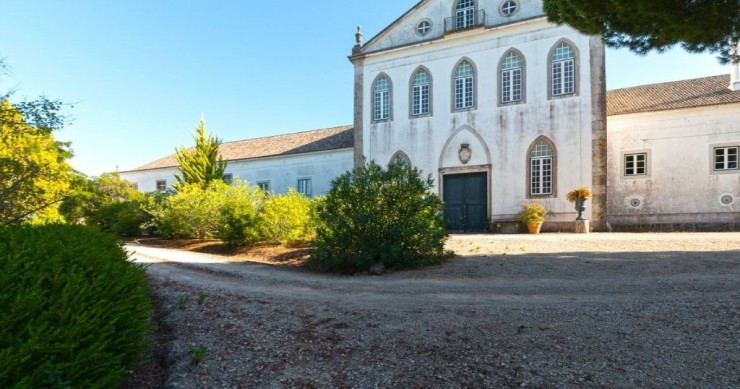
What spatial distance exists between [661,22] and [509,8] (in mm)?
12913

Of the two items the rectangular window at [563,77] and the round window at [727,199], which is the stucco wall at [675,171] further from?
the rectangular window at [563,77]

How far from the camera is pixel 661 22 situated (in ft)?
22.0

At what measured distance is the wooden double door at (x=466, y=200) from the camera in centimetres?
1886

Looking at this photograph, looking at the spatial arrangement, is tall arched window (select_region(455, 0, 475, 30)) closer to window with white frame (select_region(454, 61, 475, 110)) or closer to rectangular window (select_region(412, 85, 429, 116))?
window with white frame (select_region(454, 61, 475, 110))

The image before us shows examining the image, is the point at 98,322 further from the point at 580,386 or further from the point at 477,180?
the point at 477,180

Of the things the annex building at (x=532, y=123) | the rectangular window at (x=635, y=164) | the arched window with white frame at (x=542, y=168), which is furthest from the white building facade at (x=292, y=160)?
the rectangular window at (x=635, y=164)

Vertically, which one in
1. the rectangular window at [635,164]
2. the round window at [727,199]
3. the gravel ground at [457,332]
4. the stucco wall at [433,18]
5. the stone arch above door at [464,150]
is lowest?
the gravel ground at [457,332]

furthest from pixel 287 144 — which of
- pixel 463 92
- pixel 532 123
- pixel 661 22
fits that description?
pixel 661 22

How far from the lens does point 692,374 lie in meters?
3.26

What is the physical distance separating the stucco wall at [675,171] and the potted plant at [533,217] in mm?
4232

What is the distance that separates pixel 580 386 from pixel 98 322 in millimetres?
3099

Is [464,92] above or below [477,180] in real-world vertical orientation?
above

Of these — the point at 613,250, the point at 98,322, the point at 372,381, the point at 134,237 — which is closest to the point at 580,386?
the point at 372,381

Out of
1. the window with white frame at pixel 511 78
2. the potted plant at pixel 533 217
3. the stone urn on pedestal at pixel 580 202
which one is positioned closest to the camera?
the stone urn on pedestal at pixel 580 202
